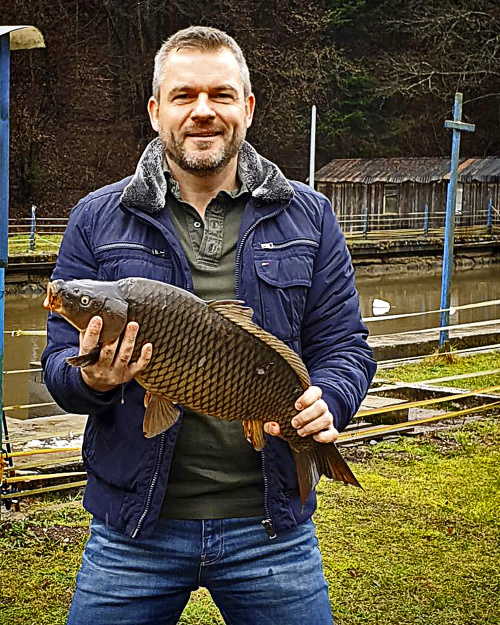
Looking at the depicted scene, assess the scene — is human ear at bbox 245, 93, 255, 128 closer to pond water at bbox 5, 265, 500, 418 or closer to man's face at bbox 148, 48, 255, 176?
man's face at bbox 148, 48, 255, 176

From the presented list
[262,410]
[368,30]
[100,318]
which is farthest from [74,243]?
[368,30]

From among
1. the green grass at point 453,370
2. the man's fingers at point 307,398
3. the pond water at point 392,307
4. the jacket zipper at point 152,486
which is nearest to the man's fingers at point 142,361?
the jacket zipper at point 152,486

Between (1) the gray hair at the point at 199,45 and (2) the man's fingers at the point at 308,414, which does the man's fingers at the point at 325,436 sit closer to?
(2) the man's fingers at the point at 308,414

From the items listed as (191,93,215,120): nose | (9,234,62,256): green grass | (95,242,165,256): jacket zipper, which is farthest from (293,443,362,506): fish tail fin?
(9,234,62,256): green grass

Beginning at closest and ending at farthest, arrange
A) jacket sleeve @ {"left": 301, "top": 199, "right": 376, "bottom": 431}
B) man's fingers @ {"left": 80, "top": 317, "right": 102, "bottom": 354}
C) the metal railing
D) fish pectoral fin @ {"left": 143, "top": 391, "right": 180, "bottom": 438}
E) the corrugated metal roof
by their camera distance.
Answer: man's fingers @ {"left": 80, "top": 317, "right": 102, "bottom": 354}, fish pectoral fin @ {"left": 143, "top": 391, "right": 180, "bottom": 438}, jacket sleeve @ {"left": 301, "top": 199, "right": 376, "bottom": 431}, the metal railing, the corrugated metal roof

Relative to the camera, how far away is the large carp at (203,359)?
216 cm

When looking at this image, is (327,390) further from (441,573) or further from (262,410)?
(441,573)

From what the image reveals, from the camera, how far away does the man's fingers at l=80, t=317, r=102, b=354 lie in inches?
82.8

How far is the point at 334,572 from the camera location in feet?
15.9

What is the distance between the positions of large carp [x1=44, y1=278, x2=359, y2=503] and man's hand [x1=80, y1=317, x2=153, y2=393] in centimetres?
2

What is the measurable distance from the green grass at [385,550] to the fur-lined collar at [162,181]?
7.56 feet

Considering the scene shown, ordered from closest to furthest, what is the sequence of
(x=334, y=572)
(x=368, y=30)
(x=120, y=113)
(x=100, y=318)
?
(x=100, y=318) → (x=334, y=572) → (x=120, y=113) → (x=368, y=30)

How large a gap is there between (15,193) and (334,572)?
3010 cm

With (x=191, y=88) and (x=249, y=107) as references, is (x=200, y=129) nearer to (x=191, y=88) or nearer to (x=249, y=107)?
(x=191, y=88)
